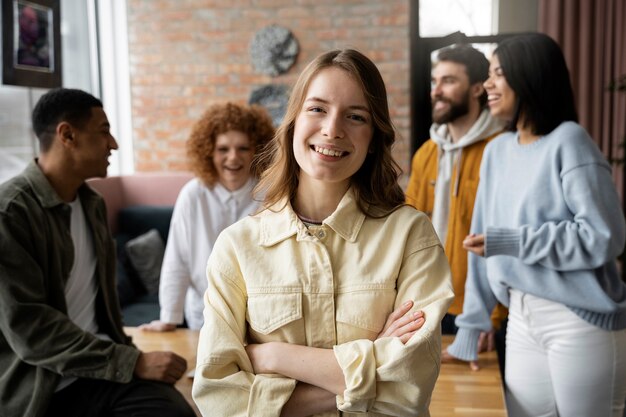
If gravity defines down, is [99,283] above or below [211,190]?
below

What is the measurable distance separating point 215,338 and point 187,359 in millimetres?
1045

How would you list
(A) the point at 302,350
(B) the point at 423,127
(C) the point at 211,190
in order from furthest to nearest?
(B) the point at 423,127
(C) the point at 211,190
(A) the point at 302,350

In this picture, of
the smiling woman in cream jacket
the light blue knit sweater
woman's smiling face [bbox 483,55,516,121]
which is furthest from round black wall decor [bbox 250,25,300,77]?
the smiling woman in cream jacket

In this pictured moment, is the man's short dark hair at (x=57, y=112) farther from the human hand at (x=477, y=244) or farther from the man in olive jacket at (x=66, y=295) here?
the human hand at (x=477, y=244)

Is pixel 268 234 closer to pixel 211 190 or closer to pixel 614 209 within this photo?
pixel 614 209

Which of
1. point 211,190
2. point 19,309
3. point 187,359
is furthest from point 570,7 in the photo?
point 19,309

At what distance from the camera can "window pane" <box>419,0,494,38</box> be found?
17.4 feet

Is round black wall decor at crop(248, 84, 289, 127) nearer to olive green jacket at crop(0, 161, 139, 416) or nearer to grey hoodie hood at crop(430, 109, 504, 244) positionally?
grey hoodie hood at crop(430, 109, 504, 244)

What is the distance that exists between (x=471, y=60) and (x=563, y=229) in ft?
3.85

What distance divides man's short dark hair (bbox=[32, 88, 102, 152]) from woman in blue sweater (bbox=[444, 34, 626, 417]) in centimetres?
128

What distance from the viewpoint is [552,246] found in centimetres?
175

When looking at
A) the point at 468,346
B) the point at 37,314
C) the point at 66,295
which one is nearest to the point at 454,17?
the point at 468,346

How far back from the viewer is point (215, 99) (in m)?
5.76

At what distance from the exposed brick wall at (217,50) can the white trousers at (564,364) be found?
3557 millimetres
